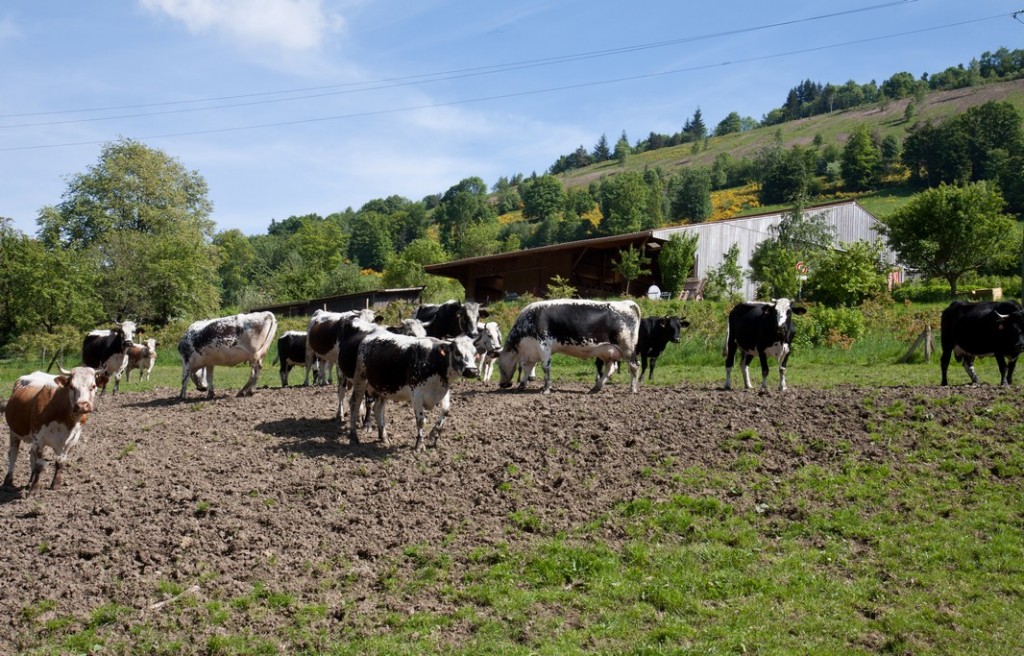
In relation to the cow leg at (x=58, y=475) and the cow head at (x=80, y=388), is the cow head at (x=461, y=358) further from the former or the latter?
the cow leg at (x=58, y=475)

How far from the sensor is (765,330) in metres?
18.5

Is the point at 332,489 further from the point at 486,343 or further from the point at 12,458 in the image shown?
the point at 486,343

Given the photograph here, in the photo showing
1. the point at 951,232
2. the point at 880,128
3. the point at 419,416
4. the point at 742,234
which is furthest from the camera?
the point at 880,128

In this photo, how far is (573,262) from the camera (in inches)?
2207

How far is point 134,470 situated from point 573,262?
44965 millimetres

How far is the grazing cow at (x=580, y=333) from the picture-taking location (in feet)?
62.7

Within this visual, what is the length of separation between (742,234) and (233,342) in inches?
1724

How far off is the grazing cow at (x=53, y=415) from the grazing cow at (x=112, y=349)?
1316 centimetres

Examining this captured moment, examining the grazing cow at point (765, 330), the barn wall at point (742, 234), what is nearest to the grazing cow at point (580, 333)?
the grazing cow at point (765, 330)

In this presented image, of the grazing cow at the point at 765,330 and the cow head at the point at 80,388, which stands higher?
the grazing cow at the point at 765,330

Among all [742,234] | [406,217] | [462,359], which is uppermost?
[406,217]

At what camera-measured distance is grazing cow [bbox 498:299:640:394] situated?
19.1m

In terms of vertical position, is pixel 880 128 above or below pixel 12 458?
above

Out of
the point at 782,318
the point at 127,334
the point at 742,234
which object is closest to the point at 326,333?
the point at 127,334
